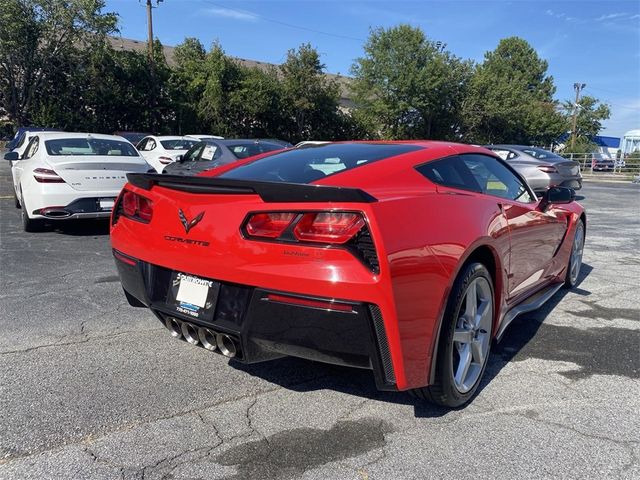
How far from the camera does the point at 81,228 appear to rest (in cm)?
822

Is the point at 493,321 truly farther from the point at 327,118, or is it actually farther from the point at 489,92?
the point at 489,92

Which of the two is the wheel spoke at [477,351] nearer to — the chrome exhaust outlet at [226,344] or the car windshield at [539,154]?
the chrome exhaust outlet at [226,344]

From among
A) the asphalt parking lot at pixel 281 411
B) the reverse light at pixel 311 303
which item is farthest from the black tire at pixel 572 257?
the reverse light at pixel 311 303

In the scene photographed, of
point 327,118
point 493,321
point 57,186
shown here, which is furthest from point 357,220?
point 327,118

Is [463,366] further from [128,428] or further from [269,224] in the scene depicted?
[128,428]

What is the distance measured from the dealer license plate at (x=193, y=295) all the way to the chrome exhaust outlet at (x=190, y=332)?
0.08m

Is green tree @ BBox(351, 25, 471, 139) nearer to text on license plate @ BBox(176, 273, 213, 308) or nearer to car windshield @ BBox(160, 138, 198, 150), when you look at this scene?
car windshield @ BBox(160, 138, 198, 150)

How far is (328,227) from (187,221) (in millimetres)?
810

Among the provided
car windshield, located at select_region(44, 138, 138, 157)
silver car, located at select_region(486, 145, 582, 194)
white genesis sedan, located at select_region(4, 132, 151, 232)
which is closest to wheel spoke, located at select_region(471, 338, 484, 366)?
white genesis sedan, located at select_region(4, 132, 151, 232)

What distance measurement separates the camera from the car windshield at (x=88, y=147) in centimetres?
775

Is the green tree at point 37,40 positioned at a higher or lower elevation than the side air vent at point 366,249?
higher

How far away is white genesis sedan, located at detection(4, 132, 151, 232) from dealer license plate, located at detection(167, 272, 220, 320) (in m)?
5.00

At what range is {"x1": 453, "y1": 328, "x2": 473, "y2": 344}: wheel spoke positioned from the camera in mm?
2779

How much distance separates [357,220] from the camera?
229 cm
